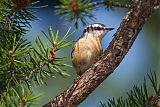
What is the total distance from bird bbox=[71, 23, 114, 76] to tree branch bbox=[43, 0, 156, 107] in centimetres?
46

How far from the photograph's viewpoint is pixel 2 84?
1.41 m

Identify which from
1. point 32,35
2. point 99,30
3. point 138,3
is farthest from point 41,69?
point 32,35

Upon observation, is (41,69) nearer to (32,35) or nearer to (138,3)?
(138,3)

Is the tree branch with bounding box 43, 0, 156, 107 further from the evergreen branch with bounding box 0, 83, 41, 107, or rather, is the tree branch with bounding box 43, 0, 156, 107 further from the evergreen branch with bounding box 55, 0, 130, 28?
the evergreen branch with bounding box 55, 0, 130, 28

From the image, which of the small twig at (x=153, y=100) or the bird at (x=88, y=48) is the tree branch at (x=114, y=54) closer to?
the small twig at (x=153, y=100)

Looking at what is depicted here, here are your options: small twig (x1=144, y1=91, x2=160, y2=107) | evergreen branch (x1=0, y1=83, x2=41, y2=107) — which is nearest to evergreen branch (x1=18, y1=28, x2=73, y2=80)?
evergreen branch (x1=0, y1=83, x2=41, y2=107)

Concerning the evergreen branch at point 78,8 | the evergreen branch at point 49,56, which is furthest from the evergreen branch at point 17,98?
the evergreen branch at point 78,8

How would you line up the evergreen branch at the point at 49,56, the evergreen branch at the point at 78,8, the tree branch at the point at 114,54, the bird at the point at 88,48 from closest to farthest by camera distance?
the tree branch at the point at 114,54 → the evergreen branch at the point at 49,56 → the evergreen branch at the point at 78,8 → the bird at the point at 88,48

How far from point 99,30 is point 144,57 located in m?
2.97

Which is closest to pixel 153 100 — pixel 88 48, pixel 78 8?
pixel 78 8

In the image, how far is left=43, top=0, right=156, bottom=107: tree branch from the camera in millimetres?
1215

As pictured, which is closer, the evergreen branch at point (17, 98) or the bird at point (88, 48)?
the evergreen branch at point (17, 98)

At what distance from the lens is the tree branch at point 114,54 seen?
1215mm

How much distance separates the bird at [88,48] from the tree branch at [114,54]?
46 centimetres
